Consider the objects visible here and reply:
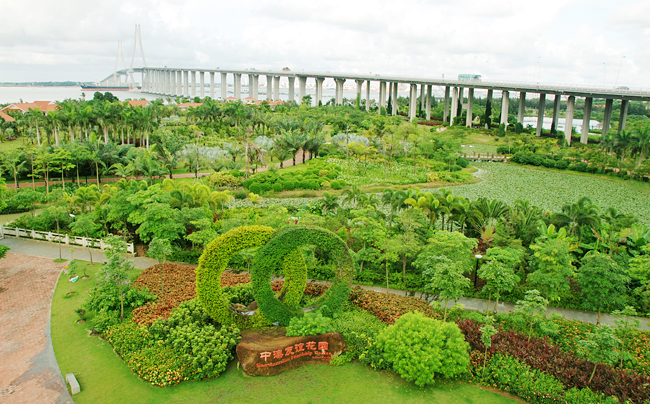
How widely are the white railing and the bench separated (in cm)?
935

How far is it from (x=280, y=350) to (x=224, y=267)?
2907 millimetres

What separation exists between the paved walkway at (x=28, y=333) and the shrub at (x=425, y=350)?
27.8ft

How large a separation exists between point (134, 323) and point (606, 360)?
13.6 metres

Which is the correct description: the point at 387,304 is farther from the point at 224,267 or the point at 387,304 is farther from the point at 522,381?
the point at 224,267

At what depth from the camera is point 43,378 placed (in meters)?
12.2

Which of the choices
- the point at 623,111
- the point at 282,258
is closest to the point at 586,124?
the point at 623,111

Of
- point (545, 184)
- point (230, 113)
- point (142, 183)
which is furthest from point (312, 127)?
point (142, 183)

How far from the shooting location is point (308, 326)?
13086 millimetres

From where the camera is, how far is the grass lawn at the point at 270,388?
11.5 m

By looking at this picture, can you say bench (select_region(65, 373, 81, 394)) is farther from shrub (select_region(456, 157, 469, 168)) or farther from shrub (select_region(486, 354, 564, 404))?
shrub (select_region(456, 157, 469, 168))

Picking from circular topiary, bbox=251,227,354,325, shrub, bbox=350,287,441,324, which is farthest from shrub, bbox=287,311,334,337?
shrub, bbox=350,287,441,324

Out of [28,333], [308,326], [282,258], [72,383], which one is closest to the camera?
[72,383]

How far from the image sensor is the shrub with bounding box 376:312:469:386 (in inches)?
465

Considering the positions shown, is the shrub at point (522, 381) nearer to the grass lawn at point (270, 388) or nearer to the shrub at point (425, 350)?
the grass lawn at point (270, 388)
